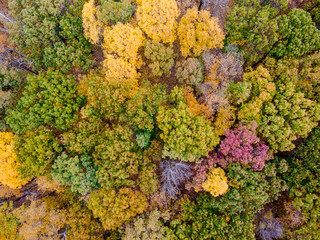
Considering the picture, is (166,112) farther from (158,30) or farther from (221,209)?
(221,209)

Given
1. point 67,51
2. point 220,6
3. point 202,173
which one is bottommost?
point 202,173

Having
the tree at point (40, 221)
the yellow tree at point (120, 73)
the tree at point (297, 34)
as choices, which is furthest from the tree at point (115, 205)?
the tree at point (297, 34)

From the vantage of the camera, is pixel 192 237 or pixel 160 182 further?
pixel 160 182

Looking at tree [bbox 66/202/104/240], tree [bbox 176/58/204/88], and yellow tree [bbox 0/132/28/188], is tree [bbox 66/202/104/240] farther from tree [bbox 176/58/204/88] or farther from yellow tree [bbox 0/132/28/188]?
tree [bbox 176/58/204/88]

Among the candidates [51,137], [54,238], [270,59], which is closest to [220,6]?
[270,59]

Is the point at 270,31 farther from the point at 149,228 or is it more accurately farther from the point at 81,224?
the point at 81,224
